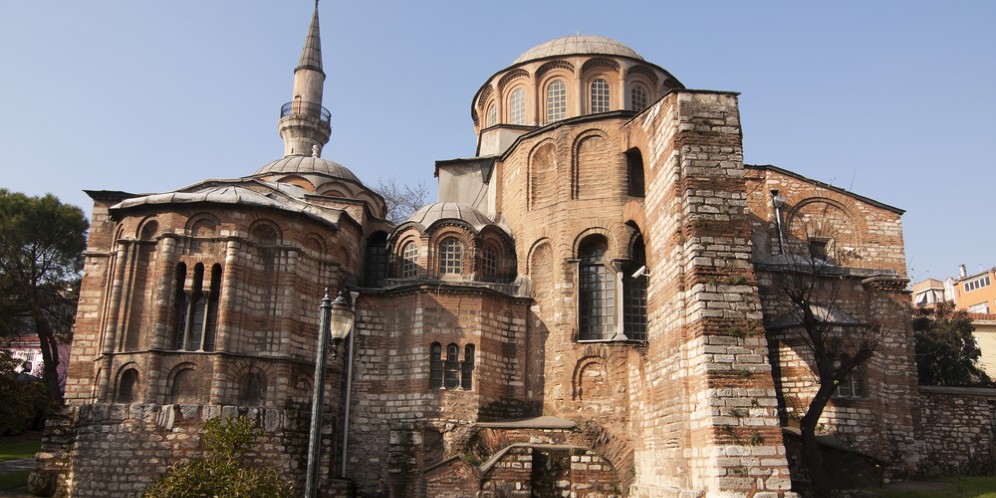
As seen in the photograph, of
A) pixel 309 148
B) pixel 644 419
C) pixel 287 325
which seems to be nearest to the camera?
pixel 644 419

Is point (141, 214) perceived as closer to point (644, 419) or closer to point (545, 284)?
point (545, 284)

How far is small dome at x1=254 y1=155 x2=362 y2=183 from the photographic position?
27578 millimetres

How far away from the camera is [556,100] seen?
24.7 metres

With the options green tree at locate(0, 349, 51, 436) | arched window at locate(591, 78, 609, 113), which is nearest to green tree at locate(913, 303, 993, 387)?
arched window at locate(591, 78, 609, 113)

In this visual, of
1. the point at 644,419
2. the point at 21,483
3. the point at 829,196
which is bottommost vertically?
the point at 21,483

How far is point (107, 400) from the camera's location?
17328mm

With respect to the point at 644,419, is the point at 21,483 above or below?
below

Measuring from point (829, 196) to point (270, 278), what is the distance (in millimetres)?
16225

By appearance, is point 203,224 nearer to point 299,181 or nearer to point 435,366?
point 435,366

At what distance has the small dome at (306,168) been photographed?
2758 cm

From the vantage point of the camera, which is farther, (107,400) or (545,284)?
(545,284)

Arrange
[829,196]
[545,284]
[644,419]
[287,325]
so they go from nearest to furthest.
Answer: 1. [644,419]
2. [287,325]
3. [545,284]
4. [829,196]

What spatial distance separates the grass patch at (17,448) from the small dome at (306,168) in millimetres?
11472

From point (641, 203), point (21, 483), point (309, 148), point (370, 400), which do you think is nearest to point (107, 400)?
point (21, 483)
